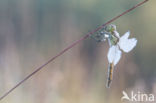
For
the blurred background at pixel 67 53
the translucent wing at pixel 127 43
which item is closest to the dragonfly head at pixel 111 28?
the translucent wing at pixel 127 43

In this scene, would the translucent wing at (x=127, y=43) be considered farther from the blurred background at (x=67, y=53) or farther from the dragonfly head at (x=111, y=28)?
the blurred background at (x=67, y=53)

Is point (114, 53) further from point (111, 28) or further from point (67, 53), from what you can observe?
point (67, 53)

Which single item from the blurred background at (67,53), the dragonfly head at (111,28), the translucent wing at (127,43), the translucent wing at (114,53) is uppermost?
the dragonfly head at (111,28)

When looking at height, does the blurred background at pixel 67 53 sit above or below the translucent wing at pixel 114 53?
below

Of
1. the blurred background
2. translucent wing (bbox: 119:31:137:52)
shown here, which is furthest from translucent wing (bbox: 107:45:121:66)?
the blurred background

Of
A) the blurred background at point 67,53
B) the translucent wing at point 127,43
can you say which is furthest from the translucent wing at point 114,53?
the blurred background at point 67,53

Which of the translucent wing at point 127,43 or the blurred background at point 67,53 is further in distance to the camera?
the blurred background at point 67,53

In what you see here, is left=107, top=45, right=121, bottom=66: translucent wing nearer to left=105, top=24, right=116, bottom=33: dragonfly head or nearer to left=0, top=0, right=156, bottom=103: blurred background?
left=105, top=24, right=116, bottom=33: dragonfly head

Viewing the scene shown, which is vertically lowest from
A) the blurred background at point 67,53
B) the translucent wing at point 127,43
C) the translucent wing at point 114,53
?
Answer: the blurred background at point 67,53
